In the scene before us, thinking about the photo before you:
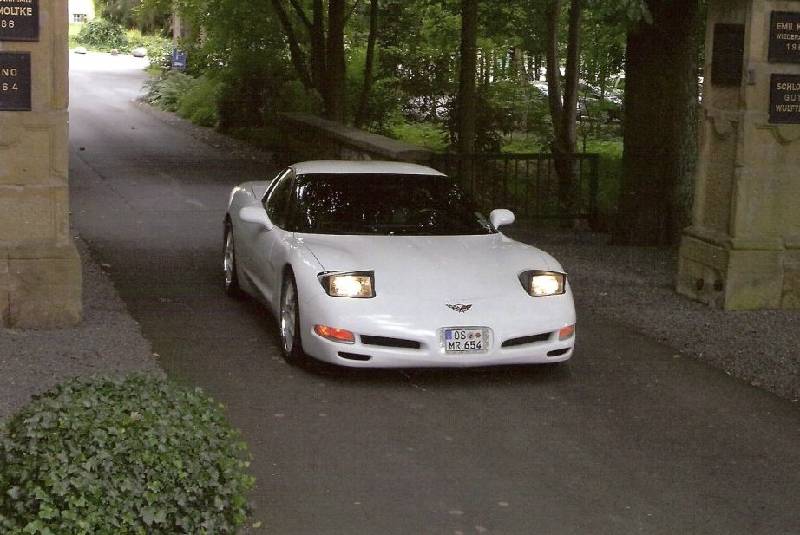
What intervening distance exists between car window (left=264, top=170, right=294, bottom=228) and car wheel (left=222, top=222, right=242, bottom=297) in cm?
94

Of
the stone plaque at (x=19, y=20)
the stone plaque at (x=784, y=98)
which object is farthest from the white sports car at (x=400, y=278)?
the stone plaque at (x=784, y=98)

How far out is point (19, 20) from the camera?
10508 millimetres

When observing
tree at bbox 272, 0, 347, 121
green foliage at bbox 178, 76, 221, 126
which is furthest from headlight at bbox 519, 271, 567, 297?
green foliage at bbox 178, 76, 221, 126

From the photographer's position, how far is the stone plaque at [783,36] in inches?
482

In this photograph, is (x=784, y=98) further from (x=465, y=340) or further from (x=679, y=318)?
(x=465, y=340)

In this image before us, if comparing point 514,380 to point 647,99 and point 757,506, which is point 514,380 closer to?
point 757,506

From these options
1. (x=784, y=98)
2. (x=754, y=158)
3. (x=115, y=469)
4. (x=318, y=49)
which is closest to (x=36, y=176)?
(x=115, y=469)

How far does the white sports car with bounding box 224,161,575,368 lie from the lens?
9172mm

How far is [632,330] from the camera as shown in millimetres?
11594

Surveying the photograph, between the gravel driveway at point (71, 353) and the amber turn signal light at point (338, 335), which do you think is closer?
the gravel driveway at point (71, 353)

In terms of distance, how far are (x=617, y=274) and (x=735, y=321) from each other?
2.68 meters

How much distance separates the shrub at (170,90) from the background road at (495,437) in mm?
28827

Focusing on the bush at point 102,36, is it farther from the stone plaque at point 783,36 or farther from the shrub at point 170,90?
the stone plaque at point 783,36

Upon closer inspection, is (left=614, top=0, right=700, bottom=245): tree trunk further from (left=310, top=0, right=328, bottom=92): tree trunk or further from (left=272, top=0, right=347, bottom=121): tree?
(left=310, top=0, right=328, bottom=92): tree trunk
